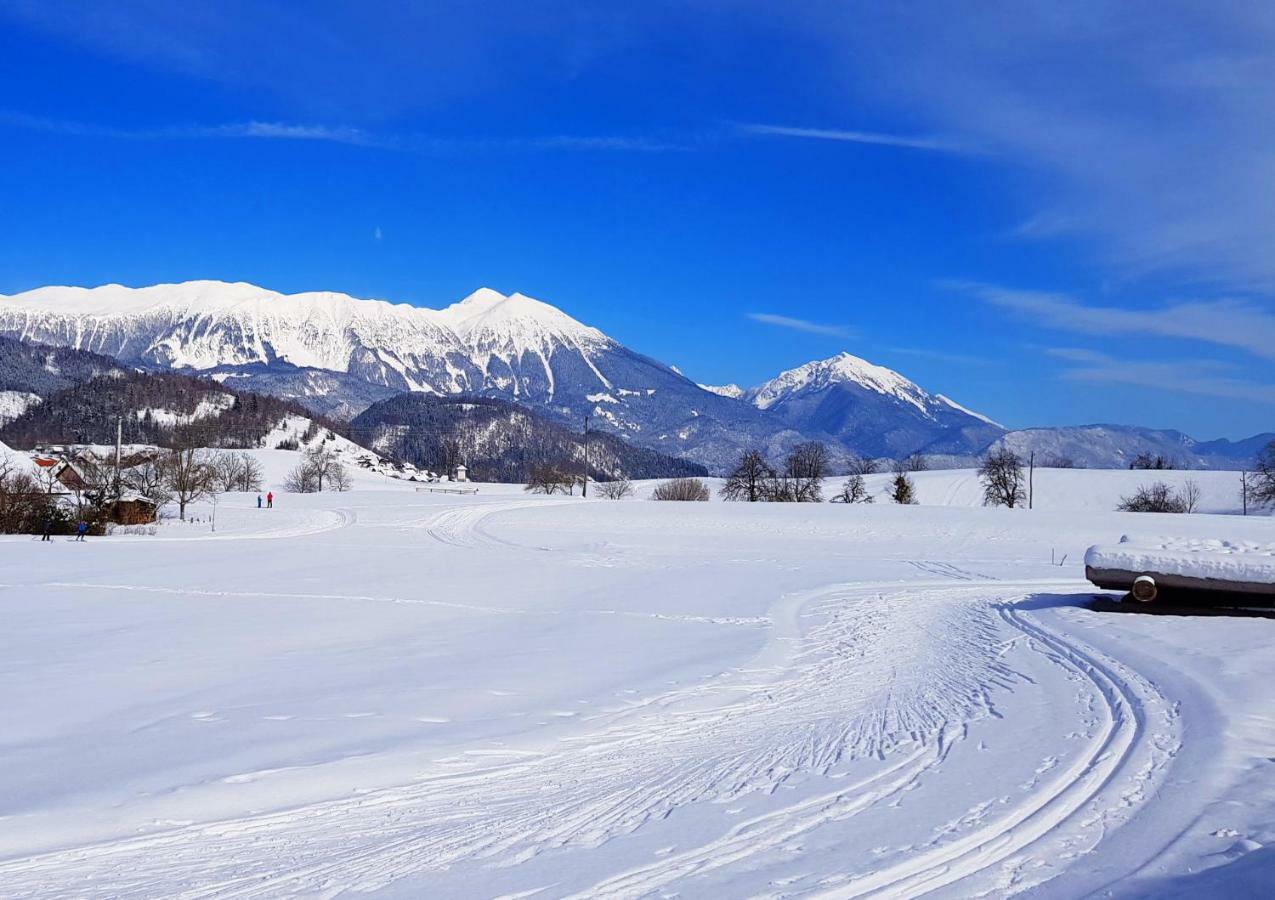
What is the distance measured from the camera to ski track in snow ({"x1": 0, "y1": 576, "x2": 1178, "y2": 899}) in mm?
5531

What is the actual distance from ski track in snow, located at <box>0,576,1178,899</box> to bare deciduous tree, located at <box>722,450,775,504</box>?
8308cm

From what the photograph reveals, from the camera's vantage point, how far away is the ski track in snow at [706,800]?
553 cm

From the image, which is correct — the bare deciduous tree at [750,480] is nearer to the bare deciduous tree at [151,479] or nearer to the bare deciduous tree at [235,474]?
the bare deciduous tree at [151,479]

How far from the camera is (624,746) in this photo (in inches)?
349

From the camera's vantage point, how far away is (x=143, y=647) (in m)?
14.1

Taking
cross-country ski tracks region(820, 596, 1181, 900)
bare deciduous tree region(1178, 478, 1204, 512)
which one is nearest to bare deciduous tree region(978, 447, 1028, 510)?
bare deciduous tree region(1178, 478, 1204, 512)

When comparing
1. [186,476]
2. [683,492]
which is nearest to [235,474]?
[186,476]

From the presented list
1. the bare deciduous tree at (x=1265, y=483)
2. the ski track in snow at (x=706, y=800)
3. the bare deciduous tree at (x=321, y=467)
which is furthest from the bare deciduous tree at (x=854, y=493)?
the ski track in snow at (x=706, y=800)

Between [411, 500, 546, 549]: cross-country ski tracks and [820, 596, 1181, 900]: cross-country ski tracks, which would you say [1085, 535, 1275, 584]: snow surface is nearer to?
[820, 596, 1181, 900]: cross-country ski tracks

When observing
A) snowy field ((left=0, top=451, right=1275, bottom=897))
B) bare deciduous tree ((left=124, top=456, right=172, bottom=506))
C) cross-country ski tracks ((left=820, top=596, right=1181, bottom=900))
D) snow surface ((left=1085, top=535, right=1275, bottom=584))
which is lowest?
snowy field ((left=0, top=451, right=1275, bottom=897))

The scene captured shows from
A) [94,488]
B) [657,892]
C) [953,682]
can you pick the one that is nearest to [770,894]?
[657,892]

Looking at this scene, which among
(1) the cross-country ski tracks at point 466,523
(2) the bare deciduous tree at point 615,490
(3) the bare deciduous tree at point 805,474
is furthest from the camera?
(2) the bare deciduous tree at point 615,490

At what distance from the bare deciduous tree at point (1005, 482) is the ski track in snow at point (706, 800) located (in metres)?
85.1

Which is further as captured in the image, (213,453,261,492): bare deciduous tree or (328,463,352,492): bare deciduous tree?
(328,463,352,492): bare deciduous tree
